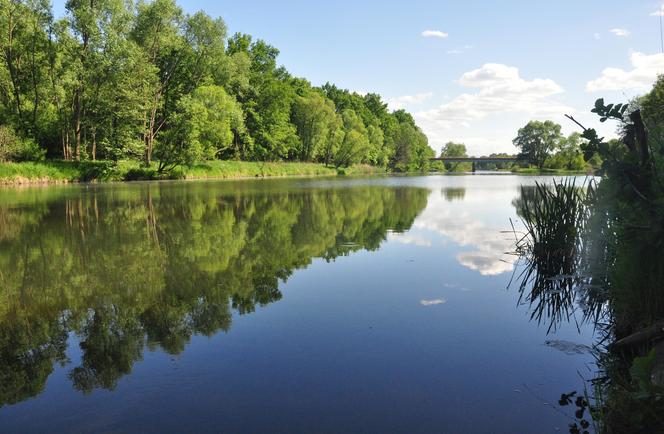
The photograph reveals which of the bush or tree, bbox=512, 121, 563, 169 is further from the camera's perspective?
tree, bbox=512, 121, 563, 169

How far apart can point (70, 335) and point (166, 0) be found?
4582 cm

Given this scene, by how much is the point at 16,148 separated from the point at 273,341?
39351 millimetres

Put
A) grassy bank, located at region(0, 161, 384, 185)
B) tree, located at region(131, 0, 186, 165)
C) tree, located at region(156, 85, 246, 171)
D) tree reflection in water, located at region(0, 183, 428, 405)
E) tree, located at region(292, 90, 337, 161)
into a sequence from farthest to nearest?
tree, located at region(292, 90, 337, 161), tree, located at region(156, 85, 246, 171), tree, located at region(131, 0, 186, 165), grassy bank, located at region(0, 161, 384, 185), tree reflection in water, located at region(0, 183, 428, 405)

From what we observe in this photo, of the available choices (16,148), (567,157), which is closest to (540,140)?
(567,157)

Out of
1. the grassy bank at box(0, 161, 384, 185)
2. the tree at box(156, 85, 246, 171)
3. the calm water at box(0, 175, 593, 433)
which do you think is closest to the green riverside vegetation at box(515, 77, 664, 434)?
the calm water at box(0, 175, 593, 433)

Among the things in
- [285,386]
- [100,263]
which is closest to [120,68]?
[100,263]

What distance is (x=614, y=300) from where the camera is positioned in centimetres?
572

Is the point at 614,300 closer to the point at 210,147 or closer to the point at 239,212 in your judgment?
the point at 239,212

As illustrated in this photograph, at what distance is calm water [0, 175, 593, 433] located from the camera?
379 cm

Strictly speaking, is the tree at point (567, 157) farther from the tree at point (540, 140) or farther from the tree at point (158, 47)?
the tree at point (158, 47)

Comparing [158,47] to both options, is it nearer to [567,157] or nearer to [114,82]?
[114,82]

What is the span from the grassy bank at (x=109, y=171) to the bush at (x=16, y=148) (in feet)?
3.22

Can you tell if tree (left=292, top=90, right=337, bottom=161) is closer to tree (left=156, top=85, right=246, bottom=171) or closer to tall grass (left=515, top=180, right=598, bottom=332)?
tree (left=156, top=85, right=246, bottom=171)

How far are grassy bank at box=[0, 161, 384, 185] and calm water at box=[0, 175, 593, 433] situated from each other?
29250 mm
